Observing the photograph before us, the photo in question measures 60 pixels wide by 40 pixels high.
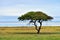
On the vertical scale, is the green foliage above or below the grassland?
above

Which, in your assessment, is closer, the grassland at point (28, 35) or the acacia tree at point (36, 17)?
the grassland at point (28, 35)

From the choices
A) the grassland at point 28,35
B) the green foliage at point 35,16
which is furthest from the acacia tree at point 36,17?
the grassland at point 28,35

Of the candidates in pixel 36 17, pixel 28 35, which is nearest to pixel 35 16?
pixel 36 17

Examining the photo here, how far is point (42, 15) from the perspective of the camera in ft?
211

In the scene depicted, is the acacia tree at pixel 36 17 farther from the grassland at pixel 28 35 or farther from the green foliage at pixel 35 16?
the grassland at pixel 28 35

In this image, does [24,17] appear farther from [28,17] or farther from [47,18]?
[47,18]

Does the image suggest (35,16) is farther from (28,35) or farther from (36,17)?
(28,35)

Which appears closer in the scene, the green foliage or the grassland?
the grassland

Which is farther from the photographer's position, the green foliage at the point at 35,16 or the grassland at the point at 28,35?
the green foliage at the point at 35,16

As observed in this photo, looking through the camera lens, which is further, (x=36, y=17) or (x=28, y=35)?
(x=36, y=17)

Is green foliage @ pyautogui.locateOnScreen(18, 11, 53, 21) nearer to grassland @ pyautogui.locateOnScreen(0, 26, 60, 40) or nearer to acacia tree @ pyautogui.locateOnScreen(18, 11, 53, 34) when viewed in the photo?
acacia tree @ pyautogui.locateOnScreen(18, 11, 53, 34)

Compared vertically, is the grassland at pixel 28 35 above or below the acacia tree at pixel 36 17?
below

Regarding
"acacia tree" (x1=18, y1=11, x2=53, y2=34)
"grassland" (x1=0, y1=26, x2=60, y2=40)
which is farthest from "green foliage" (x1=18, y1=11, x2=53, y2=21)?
"grassland" (x1=0, y1=26, x2=60, y2=40)

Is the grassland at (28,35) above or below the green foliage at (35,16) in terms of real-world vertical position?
below
